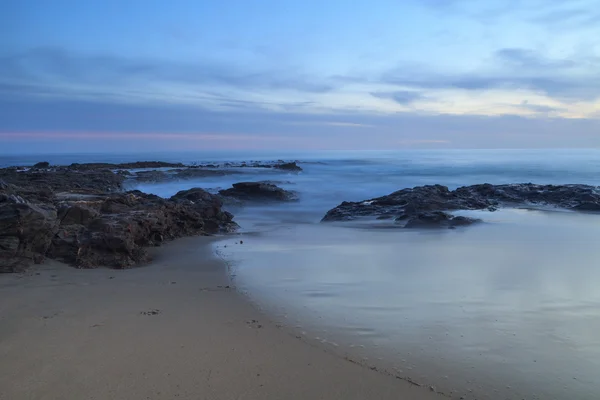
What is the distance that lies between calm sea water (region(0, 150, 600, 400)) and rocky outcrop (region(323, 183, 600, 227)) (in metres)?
2.03

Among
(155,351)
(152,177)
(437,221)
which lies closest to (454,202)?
(437,221)

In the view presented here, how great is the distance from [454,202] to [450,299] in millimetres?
9795

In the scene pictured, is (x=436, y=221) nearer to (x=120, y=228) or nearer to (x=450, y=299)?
(x=450, y=299)

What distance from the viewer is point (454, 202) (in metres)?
13.8

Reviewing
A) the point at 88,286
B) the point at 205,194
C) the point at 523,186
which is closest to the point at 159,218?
the point at 88,286

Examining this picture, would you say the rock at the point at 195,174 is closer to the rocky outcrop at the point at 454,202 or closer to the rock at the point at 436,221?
the rocky outcrop at the point at 454,202

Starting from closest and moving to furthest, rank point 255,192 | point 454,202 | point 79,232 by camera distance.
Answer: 1. point 79,232
2. point 454,202
3. point 255,192

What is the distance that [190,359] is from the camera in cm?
306

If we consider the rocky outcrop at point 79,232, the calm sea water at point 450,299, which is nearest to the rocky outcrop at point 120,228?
the rocky outcrop at point 79,232

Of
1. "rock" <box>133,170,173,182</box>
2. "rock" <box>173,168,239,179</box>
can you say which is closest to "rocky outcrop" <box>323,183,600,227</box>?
"rock" <box>133,170,173,182</box>

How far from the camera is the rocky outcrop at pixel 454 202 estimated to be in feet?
38.8

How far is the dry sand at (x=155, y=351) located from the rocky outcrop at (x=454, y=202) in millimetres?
7689

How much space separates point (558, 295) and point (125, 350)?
Result: 15.5 feet

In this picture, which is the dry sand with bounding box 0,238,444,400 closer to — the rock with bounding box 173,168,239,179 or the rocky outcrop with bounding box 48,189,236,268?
the rocky outcrop with bounding box 48,189,236,268
